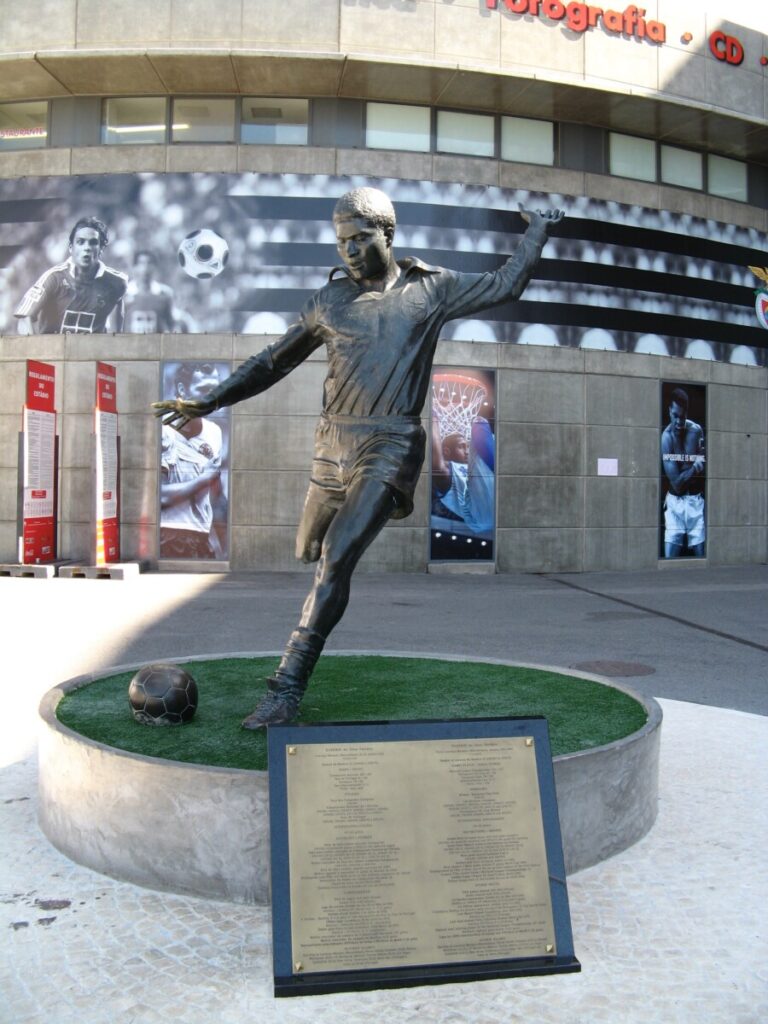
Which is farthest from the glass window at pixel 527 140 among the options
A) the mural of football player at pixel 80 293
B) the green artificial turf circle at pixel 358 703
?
the green artificial turf circle at pixel 358 703

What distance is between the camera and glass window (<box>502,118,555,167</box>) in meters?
17.5

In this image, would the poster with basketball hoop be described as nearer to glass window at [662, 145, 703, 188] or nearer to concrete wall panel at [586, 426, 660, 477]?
concrete wall panel at [586, 426, 660, 477]

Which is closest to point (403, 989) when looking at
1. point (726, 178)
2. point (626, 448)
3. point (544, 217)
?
point (544, 217)

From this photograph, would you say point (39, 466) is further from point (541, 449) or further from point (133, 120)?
point (541, 449)

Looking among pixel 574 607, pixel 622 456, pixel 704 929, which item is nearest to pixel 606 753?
pixel 704 929

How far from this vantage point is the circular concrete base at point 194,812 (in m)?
3.53

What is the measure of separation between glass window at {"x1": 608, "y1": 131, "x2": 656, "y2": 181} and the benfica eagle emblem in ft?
9.25

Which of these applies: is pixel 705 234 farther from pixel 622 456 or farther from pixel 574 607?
pixel 574 607

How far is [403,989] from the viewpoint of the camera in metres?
2.86

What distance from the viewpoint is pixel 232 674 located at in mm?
5879

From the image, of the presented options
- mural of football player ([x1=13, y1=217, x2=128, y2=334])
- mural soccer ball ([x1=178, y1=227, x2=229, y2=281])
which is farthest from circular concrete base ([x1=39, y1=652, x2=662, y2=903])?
mural of football player ([x1=13, y1=217, x2=128, y2=334])

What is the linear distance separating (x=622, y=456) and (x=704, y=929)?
15.2 m

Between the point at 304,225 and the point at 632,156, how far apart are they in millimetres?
6667

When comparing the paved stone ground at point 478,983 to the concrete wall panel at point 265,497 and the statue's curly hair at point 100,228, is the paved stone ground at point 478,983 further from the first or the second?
the statue's curly hair at point 100,228
